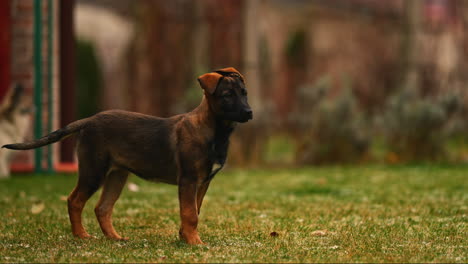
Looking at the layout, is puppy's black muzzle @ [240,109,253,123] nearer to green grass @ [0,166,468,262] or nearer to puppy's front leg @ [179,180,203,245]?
puppy's front leg @ [179,180,203,245]

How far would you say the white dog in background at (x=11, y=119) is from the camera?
10.5m

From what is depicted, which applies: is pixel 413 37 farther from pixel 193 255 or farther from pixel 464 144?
pixel 193 255

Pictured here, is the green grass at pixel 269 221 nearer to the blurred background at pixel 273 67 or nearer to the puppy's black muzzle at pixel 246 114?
the puppy's black muzzle at pixel 246 114

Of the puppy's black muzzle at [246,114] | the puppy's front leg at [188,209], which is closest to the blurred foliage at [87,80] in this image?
the puppy's front leg at [188,209]

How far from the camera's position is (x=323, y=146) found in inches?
514

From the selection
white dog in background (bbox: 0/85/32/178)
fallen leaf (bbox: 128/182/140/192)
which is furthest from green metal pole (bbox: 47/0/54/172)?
fallen leaf (bbox: 128/182/140/192)

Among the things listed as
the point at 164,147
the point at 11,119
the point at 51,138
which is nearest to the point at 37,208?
the point at 51,138

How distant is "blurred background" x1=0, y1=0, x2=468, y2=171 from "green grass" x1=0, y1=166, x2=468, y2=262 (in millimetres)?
1965

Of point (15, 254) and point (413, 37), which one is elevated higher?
point (413, 37)

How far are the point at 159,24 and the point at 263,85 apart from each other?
4163mm

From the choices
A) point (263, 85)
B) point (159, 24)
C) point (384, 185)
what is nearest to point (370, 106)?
point (263, 85)

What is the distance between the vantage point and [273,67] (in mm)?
21734

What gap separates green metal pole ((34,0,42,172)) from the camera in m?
11.1

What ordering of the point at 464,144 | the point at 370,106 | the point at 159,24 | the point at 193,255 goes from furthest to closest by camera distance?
the point at 370,106
the point at 159,24
the point at 464,144
the point at 193,255
